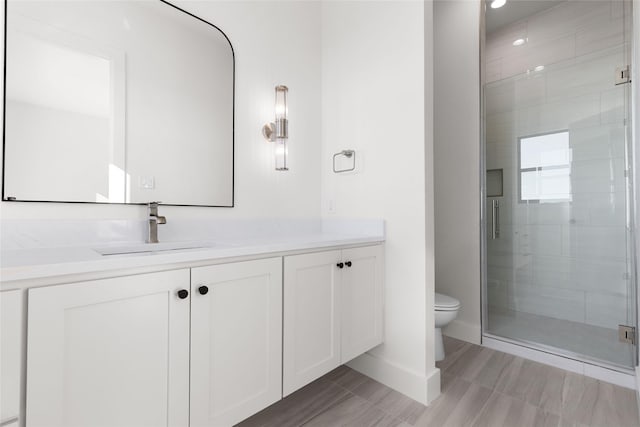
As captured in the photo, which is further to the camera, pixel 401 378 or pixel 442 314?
pixel 442 314

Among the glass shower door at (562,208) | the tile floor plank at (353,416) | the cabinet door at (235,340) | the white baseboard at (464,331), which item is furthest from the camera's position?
the white baseboard at (464,331)

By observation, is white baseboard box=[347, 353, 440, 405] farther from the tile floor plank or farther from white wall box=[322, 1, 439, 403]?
the tile floor plank

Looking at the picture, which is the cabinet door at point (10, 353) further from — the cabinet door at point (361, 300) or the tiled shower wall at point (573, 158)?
the tiled shower wall at point (573, 158)

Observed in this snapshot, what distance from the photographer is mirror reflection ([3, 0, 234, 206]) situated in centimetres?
113

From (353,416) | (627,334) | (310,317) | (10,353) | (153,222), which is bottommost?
(353,416)

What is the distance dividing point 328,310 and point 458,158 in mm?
1769

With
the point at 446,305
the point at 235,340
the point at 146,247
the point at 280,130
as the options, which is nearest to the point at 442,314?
the point at 446,305

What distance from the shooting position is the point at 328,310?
1497mm

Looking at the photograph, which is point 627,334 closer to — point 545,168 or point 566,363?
point 566,363

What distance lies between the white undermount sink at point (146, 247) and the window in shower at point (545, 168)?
2.29 meters

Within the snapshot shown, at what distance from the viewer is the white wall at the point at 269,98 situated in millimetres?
1729

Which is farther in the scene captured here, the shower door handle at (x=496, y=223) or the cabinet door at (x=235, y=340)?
the shower door handle at (x=496, y=223)

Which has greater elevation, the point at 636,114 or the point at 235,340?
the point at 636,114

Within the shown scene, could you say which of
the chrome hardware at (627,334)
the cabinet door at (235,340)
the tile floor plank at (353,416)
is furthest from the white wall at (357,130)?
the chrome hardware at (627,334)
